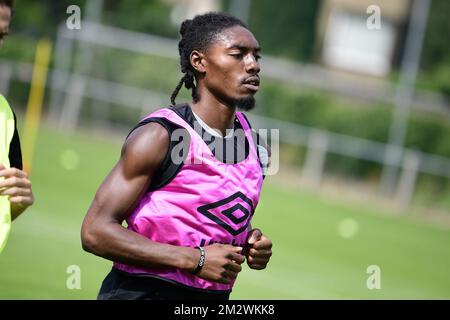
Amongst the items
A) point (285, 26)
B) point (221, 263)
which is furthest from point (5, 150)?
point (285, 26)

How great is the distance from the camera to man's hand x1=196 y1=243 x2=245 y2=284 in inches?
168

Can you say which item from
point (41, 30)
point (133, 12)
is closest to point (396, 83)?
point (133, 12)

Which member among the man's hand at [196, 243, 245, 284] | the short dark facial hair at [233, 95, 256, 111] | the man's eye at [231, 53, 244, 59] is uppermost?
the man's eye at [231, 53, 244, 59]

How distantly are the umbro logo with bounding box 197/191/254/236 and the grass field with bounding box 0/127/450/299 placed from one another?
394cm

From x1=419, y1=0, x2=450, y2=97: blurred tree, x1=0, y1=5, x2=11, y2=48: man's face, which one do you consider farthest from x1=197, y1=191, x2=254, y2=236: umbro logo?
x1=419, y1=0, x2=450, y2=97: blurred tree

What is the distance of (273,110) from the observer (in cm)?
2612

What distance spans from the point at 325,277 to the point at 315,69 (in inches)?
845

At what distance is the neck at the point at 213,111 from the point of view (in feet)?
15.2

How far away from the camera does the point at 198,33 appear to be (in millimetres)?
4879

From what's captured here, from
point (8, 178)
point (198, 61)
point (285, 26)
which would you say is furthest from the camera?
point (285, 26)

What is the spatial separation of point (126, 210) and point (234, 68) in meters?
0.96

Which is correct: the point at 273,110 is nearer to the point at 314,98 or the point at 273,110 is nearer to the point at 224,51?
the point at 314,98

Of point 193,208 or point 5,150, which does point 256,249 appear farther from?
point 5,150

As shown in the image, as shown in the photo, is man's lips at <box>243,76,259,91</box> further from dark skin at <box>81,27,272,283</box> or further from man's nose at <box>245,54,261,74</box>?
dark skin at <box>81,27,272,283</box>
